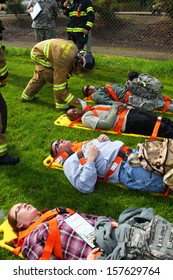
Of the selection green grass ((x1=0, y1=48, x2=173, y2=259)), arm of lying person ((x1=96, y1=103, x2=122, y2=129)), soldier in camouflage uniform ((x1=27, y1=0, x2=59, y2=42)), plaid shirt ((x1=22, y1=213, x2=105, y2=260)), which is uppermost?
soldier in camouflage uniform ((x1=27, y1=0, x2=59, y2=42))

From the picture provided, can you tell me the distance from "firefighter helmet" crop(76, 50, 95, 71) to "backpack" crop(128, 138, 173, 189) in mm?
2324

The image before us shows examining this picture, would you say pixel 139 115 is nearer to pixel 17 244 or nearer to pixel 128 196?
pixel 128 196

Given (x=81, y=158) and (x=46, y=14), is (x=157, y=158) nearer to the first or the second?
(x=81, y=158)

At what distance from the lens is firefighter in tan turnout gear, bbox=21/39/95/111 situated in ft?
19.9

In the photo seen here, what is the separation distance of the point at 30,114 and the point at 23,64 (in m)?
3.97

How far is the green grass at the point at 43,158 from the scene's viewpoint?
407cm

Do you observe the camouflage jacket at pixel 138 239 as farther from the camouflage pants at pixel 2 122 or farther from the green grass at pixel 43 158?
the camouflage pants at pixel 2 122

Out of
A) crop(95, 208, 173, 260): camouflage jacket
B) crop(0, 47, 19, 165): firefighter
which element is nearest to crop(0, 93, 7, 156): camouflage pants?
crop(0, 47, 19, 165): firefighter

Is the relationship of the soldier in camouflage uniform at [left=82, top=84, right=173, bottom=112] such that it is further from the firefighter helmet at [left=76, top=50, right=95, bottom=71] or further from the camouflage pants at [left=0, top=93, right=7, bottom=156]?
the camouflage pants at [left=0, top=93, right=7, bottom=156]

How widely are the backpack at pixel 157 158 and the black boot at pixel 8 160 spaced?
1828mm

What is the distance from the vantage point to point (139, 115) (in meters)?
5.47

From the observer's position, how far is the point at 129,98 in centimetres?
654
